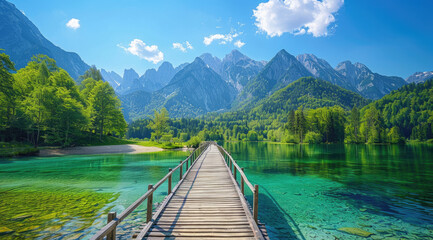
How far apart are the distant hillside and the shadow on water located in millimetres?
134597

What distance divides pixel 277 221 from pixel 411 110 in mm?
164626

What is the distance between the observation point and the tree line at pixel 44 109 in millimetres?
39250

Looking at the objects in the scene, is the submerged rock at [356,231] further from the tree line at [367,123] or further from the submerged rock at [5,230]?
the tree line at [367,123]

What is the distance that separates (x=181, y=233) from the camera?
6.13m

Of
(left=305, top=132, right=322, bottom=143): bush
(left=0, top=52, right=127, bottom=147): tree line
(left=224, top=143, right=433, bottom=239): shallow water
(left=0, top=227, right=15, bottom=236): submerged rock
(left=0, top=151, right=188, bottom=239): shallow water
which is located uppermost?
(left=0, top=52, right=127, bottom=147): tree line

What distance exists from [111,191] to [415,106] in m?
175

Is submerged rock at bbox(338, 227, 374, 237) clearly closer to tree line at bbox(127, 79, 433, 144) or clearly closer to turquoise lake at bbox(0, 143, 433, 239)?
turquoise lake at bbox(0, 143, 433, 239)

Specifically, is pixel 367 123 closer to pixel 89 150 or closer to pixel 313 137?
pixel 313 137

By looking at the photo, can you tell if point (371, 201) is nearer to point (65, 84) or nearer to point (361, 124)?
point (65, 84)

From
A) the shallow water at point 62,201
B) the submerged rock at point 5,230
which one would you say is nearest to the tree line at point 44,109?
the shallow water at point 62,201

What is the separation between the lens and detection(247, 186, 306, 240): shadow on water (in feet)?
29.9

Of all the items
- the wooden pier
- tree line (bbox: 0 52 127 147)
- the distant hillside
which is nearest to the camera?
the wooden pier

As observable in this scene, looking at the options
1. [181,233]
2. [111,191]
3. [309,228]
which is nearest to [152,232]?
[181,233]

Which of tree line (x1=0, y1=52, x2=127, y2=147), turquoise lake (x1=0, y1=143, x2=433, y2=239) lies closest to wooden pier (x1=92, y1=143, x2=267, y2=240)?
turquoise lake (x1=0, y1=143, x2=433, y2=239)
